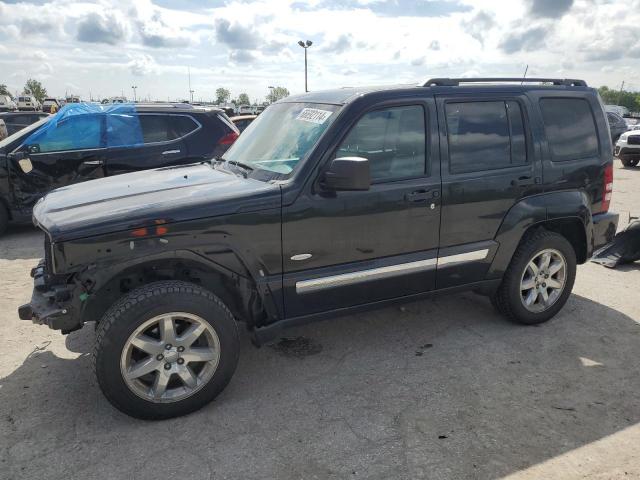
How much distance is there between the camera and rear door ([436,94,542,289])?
148 inches

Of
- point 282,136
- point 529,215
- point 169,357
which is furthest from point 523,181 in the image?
point 169,357

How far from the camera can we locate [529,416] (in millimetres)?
3117

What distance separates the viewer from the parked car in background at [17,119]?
15750 mm

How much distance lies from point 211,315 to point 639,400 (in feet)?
9.14

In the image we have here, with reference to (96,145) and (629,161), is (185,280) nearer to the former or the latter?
(96,145)

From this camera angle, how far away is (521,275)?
166 inches

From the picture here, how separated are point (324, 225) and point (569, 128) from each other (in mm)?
2449

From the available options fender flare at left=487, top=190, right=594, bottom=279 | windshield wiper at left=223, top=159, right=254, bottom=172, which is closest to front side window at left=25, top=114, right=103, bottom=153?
windshield wiper at left=223, top=159, right=254, bottom=172

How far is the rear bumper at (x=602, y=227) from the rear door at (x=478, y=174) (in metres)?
0.87

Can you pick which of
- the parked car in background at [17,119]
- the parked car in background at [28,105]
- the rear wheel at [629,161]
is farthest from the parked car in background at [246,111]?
the rear wheel at [629,161]

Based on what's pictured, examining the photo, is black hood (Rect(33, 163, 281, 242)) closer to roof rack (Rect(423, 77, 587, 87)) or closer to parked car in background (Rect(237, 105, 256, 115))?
roof rack (Rect(423, 77, 587, 87))

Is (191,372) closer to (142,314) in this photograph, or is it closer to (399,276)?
(142,314)

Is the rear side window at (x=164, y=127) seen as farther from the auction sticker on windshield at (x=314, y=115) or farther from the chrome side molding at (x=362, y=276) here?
the chrome side molding at (x=362, y=276)

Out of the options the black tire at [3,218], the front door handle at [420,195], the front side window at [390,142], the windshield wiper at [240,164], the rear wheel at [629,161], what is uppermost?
the front side window at [390,142]
